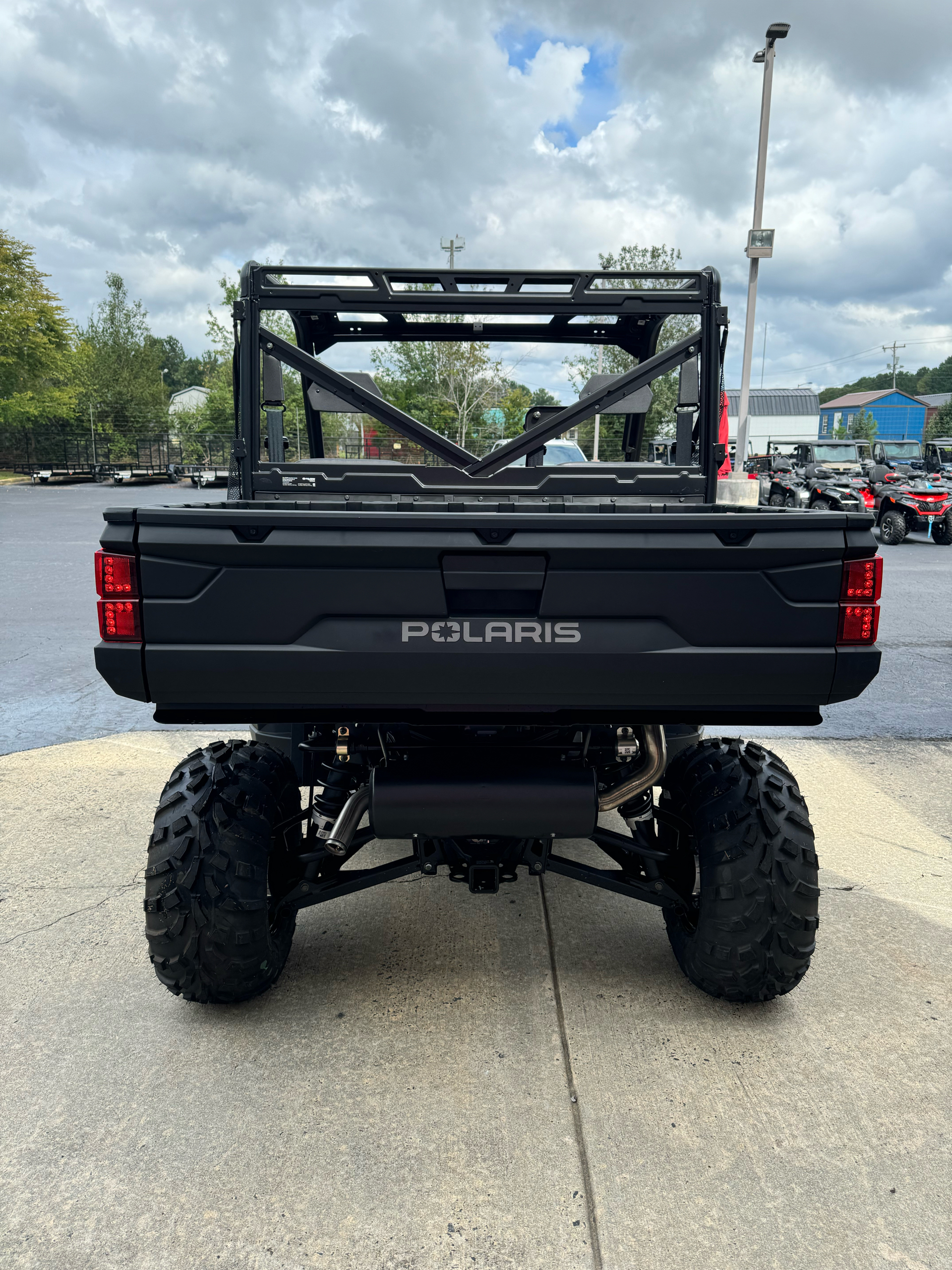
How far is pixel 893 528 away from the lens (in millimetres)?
16328

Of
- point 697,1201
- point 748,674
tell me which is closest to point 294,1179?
point 697,1201

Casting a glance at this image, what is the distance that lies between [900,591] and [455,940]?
981 centimetres

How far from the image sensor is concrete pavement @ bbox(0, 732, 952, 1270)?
6.31 ft

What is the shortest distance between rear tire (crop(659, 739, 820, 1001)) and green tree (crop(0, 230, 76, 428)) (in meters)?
49.4

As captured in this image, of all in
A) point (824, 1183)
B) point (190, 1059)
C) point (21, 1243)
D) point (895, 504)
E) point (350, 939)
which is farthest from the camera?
point (895, 504)

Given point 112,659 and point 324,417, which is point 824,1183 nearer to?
point 112,659

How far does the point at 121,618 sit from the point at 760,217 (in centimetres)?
1840

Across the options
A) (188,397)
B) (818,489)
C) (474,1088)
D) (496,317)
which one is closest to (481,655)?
(474,1088)

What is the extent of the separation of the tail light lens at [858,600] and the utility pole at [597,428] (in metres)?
1.45

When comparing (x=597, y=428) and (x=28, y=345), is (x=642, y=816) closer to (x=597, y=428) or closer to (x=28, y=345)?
(x=597, y=428)

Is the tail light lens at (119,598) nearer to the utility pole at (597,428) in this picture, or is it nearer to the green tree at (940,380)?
the utility pole at (597,428)

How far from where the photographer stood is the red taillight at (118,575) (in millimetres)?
2195

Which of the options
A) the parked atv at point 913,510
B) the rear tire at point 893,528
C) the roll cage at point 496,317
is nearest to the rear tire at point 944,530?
the parked atv at point 913,510

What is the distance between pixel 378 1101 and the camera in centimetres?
232
